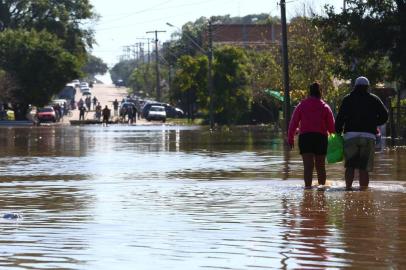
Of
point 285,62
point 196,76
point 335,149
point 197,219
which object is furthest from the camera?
point 196,76

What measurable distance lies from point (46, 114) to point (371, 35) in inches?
2340

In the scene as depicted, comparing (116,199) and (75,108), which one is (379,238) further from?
(75,108)

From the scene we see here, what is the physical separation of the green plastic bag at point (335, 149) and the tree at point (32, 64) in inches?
3134

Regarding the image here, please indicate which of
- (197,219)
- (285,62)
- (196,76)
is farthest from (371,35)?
(196,76)

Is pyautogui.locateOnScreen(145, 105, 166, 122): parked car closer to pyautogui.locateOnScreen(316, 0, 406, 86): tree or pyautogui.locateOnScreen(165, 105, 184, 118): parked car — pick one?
pyautogui.locateOnScreen(165, 105, 184, 118): parked car

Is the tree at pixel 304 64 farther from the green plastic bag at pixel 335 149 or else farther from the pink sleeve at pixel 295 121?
the green plastic bag at pixel 335 149

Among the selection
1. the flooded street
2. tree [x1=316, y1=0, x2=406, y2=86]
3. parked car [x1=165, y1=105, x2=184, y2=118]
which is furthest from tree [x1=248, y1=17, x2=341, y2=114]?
parked car [x1=165, y1=105, x2=184, y2=118]

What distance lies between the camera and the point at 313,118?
1916cm

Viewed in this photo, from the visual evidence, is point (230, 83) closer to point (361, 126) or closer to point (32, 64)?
point (32, 64)

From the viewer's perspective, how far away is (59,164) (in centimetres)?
2819

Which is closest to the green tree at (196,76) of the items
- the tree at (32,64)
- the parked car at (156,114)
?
the parked car at (156,114)

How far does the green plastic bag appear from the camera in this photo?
62.0ft

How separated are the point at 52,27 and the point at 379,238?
347 feet

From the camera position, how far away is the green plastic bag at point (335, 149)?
18891 millimetres
